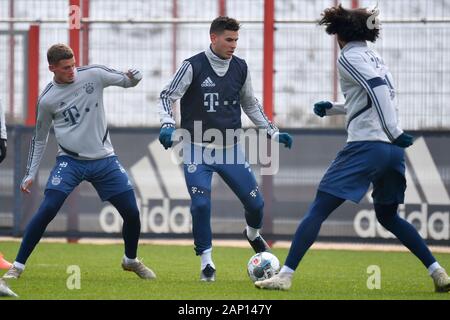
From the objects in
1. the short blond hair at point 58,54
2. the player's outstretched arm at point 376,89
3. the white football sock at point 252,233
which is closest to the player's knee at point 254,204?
the white football sock at point 252,233

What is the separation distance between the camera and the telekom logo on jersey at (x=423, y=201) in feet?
46.5

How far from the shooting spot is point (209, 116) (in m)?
10.1

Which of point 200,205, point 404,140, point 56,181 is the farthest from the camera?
point 56,181

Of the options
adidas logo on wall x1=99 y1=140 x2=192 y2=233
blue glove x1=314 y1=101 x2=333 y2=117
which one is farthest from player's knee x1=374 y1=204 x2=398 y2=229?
adidas logo on wall x1=99 y1=140 x2=192 y2=233

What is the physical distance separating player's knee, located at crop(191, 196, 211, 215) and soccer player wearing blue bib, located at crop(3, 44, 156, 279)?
673mm

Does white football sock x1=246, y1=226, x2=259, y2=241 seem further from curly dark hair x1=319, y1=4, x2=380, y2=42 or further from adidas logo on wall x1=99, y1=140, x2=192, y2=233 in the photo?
adidas logo on wall x1=99, y1=140, x2=192, y2=233

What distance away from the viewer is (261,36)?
49.8ft

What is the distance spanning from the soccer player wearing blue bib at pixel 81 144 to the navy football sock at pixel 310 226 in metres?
1.93

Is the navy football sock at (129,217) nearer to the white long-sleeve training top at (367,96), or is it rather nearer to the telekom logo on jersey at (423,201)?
the white long-sleeve training top at (367,96)

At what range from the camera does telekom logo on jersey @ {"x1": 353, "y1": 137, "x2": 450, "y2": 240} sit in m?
14.2

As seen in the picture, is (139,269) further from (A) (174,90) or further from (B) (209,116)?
(A) (174,90)

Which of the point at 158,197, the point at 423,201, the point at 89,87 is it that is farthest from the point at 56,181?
the point at 423,201

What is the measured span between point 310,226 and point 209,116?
5.88 feet
